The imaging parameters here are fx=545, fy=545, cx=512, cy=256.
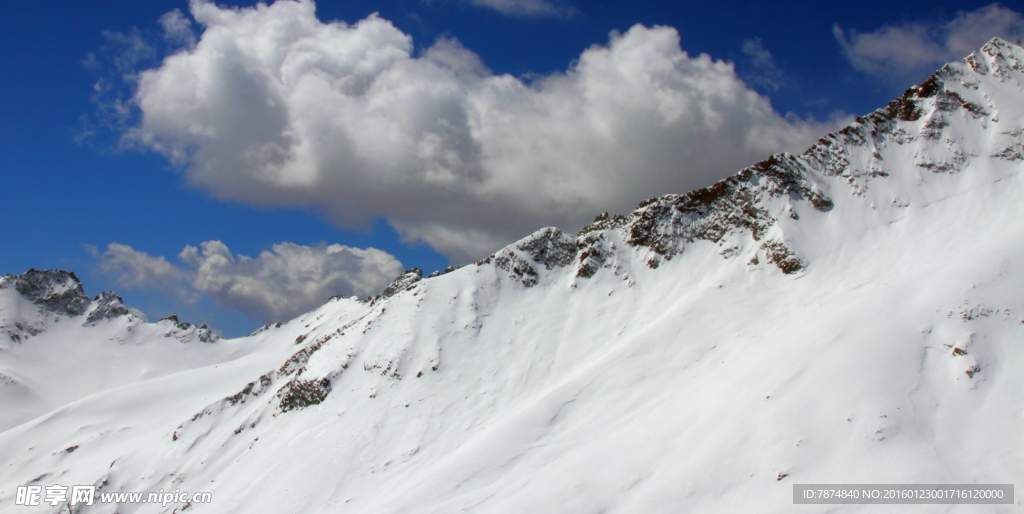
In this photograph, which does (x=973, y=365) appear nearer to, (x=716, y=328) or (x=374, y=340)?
(x=716, y=328)

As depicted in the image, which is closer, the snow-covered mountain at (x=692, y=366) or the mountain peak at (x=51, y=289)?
the snow-covered mountain at (x=692, y=366)

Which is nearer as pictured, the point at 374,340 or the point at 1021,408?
the point at 1021,408

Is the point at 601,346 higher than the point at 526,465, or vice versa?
the point at 601,346

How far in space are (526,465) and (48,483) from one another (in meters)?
80.1

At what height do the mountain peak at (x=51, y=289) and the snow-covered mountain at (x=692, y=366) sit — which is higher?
the mountain peak at (x=51, y=289)

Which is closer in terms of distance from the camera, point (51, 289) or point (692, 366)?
point (692, 366)

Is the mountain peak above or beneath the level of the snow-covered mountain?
above

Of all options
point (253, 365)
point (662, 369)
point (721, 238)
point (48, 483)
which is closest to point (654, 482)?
point (662, 369)

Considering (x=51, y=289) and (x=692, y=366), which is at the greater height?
(x=51, y=289)

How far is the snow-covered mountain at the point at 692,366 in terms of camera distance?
3950 cm

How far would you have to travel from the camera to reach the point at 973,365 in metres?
41.0

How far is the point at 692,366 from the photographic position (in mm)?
53906

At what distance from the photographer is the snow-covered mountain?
3950cm

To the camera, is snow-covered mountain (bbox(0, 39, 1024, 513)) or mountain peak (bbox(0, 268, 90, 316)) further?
mountain peak (bbox(0, 268, 90, 316))
